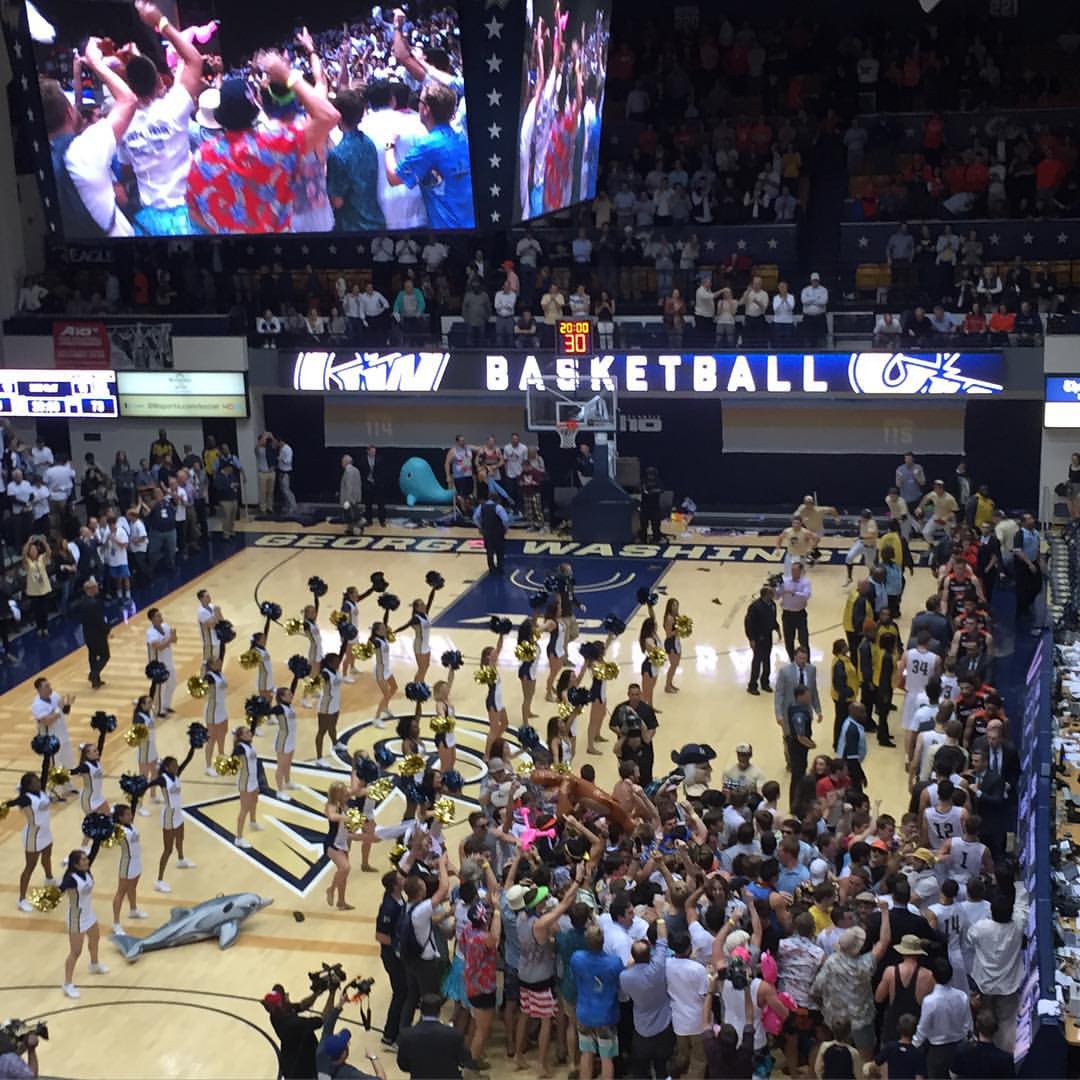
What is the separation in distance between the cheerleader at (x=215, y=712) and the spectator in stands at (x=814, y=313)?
13671mm

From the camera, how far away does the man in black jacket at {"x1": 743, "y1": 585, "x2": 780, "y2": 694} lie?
789 inches

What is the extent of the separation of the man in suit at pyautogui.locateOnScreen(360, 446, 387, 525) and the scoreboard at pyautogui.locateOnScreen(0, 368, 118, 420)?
5.02 meters

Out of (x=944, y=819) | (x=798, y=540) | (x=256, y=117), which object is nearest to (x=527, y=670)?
(x=798, y=540)

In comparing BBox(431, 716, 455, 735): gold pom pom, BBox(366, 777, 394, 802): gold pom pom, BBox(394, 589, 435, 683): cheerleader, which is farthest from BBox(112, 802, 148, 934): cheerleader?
BBox(394, 589, 435, 683): cheerleader

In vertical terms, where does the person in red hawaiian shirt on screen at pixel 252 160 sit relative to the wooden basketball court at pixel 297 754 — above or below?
above

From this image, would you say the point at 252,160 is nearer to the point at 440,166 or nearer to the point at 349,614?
the point at 440,166

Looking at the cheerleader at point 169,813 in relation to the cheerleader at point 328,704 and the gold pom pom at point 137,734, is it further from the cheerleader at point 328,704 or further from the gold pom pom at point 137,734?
Answer: the cheerleader at point 328,704

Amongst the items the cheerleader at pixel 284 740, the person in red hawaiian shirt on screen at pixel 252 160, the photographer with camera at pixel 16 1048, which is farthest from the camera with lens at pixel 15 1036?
the person in red hawaiian shirt on screen at pixel 252 160

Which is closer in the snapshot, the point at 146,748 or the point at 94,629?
the point at 146,748

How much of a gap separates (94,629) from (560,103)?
1110 cm

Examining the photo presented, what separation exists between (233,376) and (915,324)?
12.6 m

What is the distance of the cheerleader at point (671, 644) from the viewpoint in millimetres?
19734

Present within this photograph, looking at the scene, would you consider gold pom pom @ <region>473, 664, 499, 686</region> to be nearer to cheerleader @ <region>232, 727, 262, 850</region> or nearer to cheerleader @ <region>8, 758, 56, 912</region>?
cheerleader @ <region>232, 727, 262, 850</region>

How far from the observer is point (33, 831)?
15.4m
